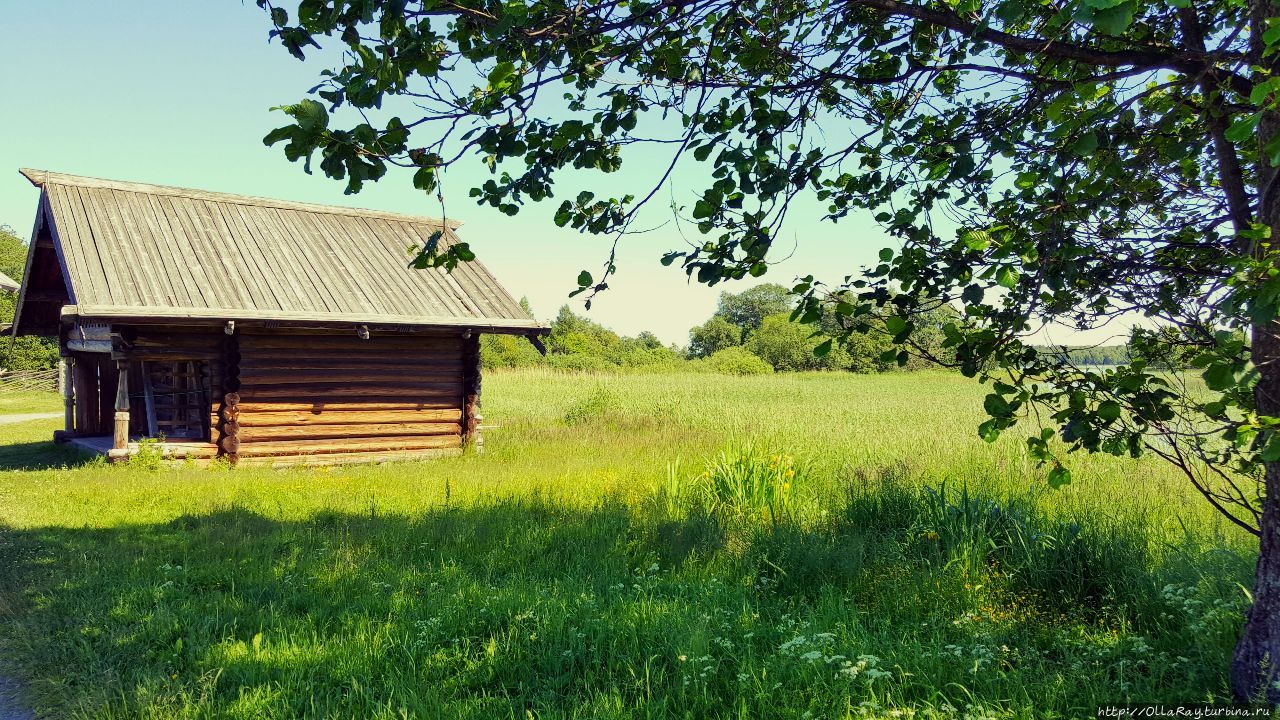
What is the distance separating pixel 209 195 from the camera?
15.8 metres

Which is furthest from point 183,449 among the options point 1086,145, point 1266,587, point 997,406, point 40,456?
point 1266,587

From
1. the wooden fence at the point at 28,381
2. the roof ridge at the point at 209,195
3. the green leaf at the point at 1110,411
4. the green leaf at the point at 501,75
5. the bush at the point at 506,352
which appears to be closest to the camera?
the green leaf at the point at 501,75

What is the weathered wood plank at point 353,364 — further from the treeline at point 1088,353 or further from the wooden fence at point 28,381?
the wooden fence at point 28,381

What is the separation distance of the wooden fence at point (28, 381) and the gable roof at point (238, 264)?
2569 cm

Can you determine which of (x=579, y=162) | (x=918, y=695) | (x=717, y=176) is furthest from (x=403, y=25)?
(x=918, y=695)

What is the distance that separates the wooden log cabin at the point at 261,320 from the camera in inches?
489

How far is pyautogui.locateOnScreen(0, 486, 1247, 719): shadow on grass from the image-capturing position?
391 centimetres

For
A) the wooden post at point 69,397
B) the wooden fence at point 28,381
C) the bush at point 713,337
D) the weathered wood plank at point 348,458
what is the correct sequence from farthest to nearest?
the bush at point 713,337
the wooden fence at point 28,381
the wooden post at point 69,397
the weathered wood plank at point 348,458

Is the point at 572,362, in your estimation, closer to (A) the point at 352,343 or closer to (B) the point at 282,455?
(A) the point at 352,343

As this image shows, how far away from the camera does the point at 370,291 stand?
46.3 feet

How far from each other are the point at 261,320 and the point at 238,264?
2198 millimetres

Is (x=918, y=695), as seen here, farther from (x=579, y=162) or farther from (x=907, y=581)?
(x=579, y=162)

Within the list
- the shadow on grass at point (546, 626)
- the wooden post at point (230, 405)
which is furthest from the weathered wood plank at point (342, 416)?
the shadow on grass at point (546, 626)

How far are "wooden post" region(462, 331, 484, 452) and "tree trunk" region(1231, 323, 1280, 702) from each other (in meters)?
12.3
